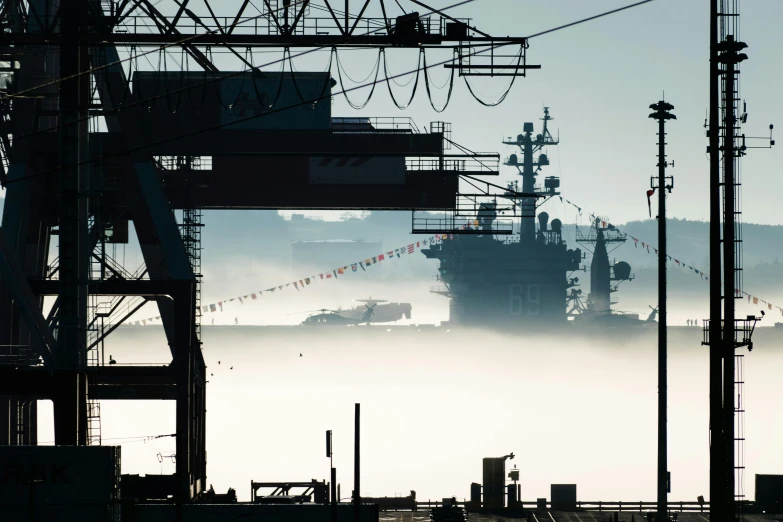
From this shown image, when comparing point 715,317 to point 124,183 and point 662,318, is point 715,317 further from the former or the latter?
point 124,183

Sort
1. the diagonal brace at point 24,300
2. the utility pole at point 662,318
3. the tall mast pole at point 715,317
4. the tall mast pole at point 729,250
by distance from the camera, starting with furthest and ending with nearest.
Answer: the utility pole at point 662,318, the diagonal brace at point 24,300, the tall mast pole at point 729,250, the tall mast pole at point 715,317

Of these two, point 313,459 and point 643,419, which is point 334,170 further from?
point 643,419

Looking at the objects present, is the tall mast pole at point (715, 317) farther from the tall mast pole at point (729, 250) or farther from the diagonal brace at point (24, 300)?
the diagonal brace at point (24, 300)

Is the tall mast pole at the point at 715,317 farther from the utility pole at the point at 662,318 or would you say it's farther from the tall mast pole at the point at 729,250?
the utility pole at the point at 662,318

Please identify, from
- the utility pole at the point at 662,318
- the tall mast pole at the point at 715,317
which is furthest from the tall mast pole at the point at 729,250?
the utility pole at the point at 662,318

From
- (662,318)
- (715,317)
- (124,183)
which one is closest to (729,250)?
(715,317)

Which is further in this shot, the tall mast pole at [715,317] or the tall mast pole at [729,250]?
the tall mast pole at [729,250]

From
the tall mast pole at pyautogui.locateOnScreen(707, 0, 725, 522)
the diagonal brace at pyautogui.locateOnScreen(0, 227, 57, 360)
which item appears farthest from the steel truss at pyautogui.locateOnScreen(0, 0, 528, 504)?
the tall mast pole at pyautogui.locateOnScreen(707, 0, 725, 522)

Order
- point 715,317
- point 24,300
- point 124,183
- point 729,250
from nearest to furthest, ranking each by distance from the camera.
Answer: point 715,317, point 729,250, point 24,300, point 124,183

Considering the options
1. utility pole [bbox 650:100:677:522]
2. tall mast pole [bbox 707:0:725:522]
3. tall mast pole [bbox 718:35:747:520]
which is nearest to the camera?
tall mast pole [bbox 707:0:725:522]

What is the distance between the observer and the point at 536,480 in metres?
101

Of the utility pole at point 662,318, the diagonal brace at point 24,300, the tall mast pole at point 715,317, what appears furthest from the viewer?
the utility pole at point 662,318

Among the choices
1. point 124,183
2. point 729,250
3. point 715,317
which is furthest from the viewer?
point 124,183

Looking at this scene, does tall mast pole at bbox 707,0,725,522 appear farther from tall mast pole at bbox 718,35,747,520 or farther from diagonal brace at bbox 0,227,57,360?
diagonal brace at bbox 0,227,57,360
